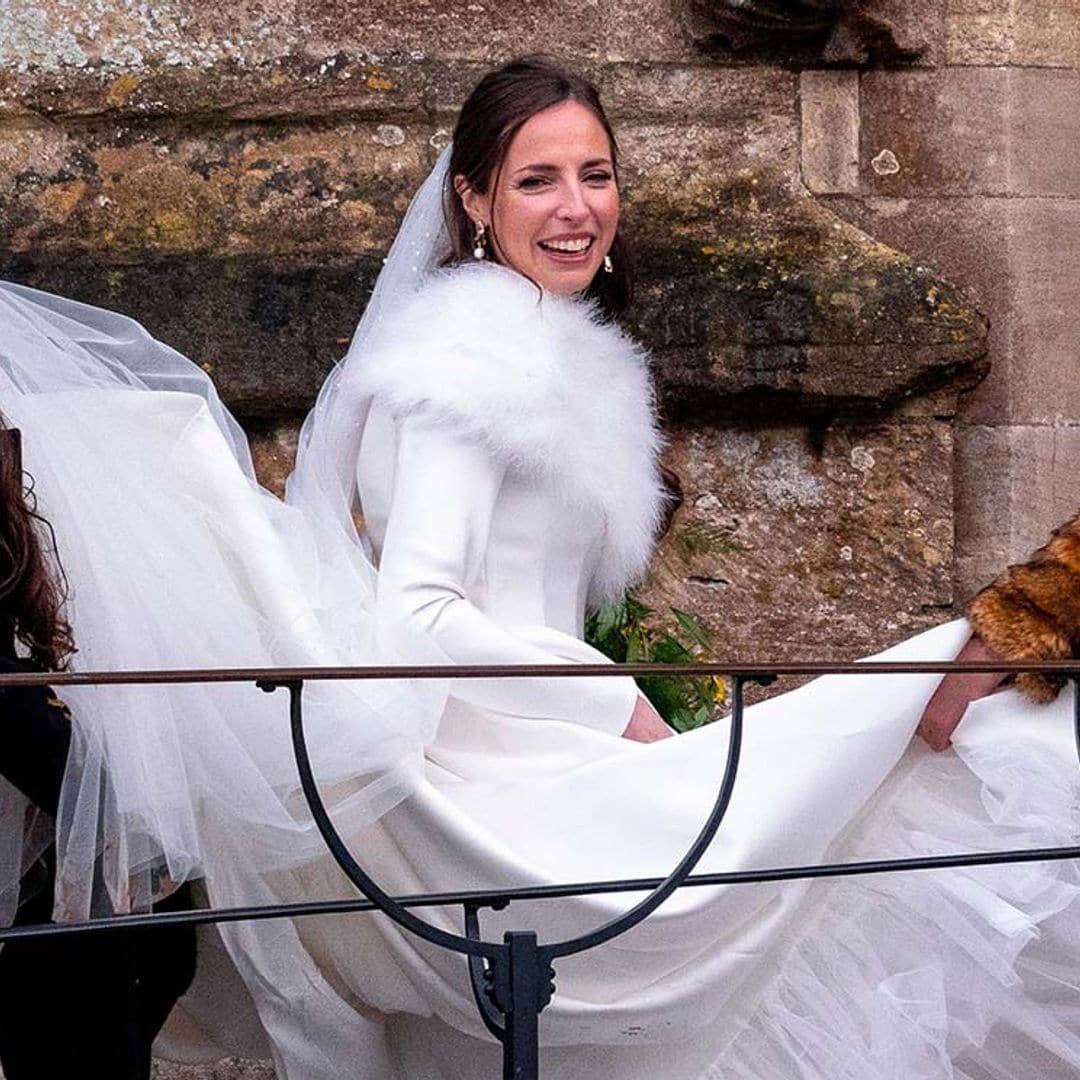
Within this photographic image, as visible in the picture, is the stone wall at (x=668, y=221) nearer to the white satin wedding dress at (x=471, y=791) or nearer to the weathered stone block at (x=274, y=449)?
the weathered stone block at (x=274, y=449)

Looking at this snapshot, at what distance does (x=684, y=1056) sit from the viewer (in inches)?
106

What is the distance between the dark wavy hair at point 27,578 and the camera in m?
2.52

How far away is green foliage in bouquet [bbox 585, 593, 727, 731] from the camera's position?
3.54 m

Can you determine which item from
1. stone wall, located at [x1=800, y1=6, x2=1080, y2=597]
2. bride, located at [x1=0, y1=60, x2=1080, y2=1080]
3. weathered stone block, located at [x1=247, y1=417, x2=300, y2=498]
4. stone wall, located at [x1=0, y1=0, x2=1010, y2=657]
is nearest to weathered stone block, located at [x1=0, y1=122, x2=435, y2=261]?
stone wall, located at [x1=0, y1=0, x2=1010, y2=657]

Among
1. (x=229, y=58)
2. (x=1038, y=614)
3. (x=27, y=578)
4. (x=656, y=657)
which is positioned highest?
(x=229, y=58)

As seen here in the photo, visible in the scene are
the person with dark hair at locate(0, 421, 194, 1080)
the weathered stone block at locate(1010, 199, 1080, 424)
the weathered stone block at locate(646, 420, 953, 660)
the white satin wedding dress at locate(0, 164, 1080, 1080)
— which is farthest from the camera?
the weathered stone block at locate(1010, 199, 1080, 424)

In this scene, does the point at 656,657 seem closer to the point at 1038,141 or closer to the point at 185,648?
the point at 185,648

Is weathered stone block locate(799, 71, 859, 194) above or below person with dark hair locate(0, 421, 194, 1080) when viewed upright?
above

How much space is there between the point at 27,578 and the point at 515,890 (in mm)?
717

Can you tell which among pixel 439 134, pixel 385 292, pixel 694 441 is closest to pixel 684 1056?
pixel 385 292

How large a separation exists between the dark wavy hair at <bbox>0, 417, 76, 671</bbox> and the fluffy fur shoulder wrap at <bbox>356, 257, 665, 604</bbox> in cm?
62

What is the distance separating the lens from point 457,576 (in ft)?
9.45

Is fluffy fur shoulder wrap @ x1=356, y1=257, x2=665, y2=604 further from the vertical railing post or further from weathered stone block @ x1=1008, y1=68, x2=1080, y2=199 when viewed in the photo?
weathered stone block @ x1=1008, y1=68, x2=1080, y2=199

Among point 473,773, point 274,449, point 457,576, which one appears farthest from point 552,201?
point 274,449
